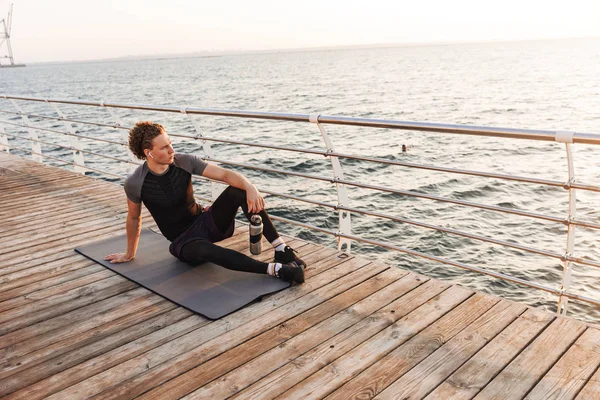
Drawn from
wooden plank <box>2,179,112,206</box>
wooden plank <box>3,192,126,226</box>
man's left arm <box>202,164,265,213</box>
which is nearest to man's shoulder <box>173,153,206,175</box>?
man's left arm <box>202,164,265,213</box>

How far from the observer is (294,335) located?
275cm

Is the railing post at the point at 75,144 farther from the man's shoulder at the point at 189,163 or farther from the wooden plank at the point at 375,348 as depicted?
the wooden plank at the point at 375,348

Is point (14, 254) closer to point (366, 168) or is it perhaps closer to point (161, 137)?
point (161, 137)

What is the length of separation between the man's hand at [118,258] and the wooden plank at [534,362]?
8.70 feet

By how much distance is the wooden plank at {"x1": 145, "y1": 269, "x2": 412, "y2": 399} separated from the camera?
237cm

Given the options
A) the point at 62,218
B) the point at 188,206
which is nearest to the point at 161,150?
the point at 188,206

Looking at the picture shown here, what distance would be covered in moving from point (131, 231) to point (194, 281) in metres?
0.63

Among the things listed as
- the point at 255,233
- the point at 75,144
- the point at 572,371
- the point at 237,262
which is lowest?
the point at 572,371

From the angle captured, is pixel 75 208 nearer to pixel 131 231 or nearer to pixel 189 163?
pixel 131 231

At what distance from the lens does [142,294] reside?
10.9 feet

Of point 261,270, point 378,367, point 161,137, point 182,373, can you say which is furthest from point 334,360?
point 161,137

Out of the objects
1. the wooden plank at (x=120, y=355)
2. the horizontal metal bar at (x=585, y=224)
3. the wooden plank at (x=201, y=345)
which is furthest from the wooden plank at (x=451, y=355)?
the wooden plank at (x=120, y=355)

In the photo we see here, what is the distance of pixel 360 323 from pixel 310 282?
0.64 meters

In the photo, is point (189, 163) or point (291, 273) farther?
point (189, 163)
